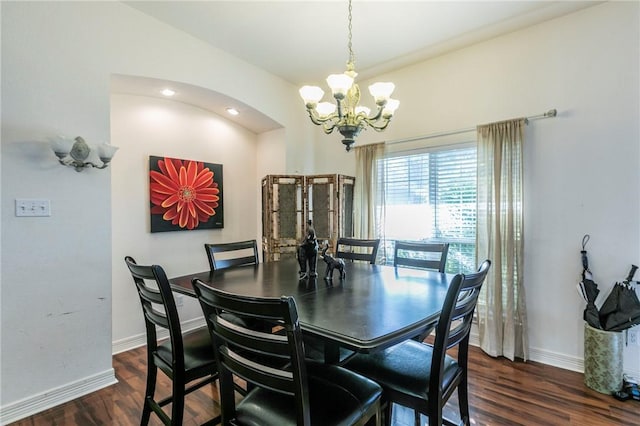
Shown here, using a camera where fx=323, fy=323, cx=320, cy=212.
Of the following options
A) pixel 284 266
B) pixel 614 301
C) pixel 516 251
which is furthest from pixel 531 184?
pixel 284 266

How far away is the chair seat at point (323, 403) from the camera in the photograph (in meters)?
1.15

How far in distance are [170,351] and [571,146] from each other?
318 centimetres

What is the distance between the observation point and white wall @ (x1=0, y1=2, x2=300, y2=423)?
204 centimetres

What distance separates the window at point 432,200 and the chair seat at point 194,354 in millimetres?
2258

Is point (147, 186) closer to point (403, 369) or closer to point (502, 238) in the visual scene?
point (403, 369)

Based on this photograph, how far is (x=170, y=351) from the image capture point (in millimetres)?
1694

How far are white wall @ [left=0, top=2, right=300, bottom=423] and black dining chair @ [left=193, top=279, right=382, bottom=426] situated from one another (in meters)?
1.66

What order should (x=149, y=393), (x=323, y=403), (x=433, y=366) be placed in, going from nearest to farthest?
(x=323, y=403) < (x=433, y=366) < (x=149, y=393)

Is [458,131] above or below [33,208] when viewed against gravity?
above

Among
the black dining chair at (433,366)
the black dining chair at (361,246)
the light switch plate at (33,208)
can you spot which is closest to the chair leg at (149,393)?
the black dining chair at (433,366)

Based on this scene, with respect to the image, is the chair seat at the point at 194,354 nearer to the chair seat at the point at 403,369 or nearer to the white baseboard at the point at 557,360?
the chair seat at the point at 403,369

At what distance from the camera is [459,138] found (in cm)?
313

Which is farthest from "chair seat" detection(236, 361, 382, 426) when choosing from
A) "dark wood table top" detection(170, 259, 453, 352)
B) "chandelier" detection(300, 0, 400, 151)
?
"chandelier" detection(300, 0, 400, 151)

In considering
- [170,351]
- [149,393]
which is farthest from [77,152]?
[149,393]
